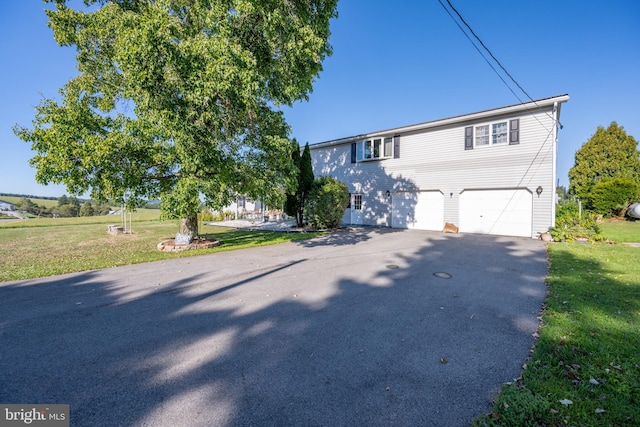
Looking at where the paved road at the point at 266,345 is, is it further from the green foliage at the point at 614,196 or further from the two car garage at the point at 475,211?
the green foliage at the point at 614,196

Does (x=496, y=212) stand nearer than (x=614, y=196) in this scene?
Yes

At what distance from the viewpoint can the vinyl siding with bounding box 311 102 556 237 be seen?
11.7 meters

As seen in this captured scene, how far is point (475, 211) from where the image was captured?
13.7 m

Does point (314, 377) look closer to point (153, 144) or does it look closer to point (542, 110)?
point (153, 144)

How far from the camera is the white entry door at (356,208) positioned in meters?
18.3

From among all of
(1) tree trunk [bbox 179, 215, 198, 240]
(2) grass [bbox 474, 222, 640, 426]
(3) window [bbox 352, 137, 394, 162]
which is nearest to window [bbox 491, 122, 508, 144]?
(3) window [bbox 352, 137, 394, 162]

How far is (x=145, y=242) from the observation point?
11.0 metres

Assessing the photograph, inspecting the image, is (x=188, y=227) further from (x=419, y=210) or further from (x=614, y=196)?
(x=614, y=196)

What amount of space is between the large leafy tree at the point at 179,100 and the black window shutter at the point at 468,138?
8888 millimetres

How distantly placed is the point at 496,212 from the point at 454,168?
305cm

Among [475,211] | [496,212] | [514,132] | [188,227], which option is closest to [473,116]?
[514,132]

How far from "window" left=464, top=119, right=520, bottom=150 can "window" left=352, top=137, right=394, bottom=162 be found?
4394mm

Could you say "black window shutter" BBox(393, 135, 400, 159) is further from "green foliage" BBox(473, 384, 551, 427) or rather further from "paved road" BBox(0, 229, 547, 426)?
"green foliage" BBox(473, 384, 551, 427)

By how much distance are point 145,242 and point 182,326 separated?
30.1 feet
